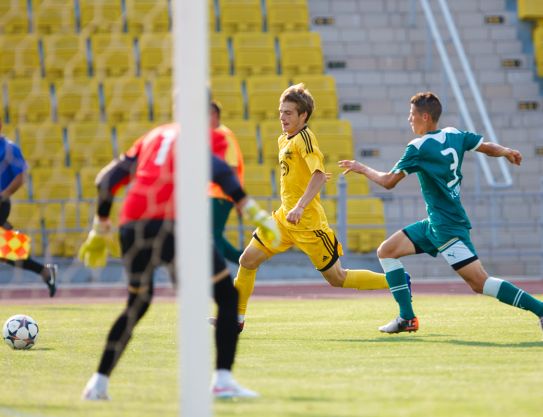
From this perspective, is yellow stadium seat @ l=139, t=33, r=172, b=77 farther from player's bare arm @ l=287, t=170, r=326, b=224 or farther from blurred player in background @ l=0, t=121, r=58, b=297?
player's bare arm @ l=287, t=170, r=326, b=224

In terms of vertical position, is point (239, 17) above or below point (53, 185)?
above

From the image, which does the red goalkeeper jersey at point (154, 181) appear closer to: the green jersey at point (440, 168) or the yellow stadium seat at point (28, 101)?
the green jersey at point (440, 168)

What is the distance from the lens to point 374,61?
19500mm

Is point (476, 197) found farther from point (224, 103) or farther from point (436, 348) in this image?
point (436, 348)

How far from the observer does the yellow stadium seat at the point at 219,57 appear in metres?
18.7

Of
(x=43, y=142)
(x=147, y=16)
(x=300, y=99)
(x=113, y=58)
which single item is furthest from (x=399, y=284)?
(x=147, y=16)

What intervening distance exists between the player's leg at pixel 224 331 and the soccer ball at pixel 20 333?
9.74ft

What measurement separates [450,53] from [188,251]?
1542 centimetres

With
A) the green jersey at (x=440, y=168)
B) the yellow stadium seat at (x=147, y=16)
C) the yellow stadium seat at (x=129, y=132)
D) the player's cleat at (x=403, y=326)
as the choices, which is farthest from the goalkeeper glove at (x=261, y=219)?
the yellow stadium seat at (x=147, y=16)

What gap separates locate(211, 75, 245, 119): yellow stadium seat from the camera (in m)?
18.1

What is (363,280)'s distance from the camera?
9938 mm

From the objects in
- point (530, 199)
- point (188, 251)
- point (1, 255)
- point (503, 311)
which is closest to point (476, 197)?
point (530, 199)

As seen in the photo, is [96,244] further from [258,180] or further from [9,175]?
Result: [258,180]

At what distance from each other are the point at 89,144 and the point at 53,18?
2687mm
